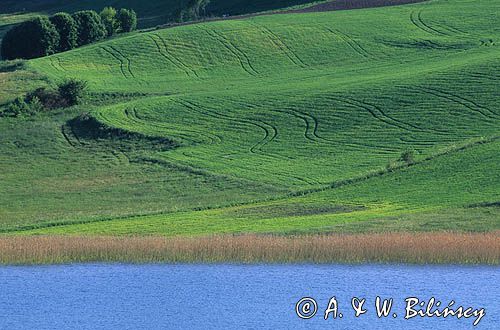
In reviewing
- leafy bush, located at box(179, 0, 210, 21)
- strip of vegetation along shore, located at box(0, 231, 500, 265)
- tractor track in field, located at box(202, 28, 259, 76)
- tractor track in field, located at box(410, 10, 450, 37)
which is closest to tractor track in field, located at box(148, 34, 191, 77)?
tractor track in field, located at box(202, 28, 259, 76)

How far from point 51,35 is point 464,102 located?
39.1 metres

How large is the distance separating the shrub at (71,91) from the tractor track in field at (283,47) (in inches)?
739

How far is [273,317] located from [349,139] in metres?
35.6

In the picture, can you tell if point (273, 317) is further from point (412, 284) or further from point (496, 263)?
point (496, 263)

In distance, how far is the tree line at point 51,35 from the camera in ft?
332

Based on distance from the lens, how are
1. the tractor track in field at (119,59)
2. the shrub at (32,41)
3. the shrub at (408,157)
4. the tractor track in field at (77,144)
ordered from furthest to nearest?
1. the shrub at (32,41)
2. the tractor track in field at (119,59)
3. the tractor track in field at (77,144)
4. the shrub at (408,157)

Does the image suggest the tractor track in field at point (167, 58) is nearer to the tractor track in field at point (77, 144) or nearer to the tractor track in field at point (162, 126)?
the tractor track in field at point (162, 126)

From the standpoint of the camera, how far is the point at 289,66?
303 ft

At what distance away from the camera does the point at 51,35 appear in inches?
3996

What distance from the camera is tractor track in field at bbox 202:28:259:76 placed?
3593 inches

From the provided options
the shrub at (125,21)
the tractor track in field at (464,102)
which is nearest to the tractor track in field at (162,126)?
the tractor track in field at (464,102)

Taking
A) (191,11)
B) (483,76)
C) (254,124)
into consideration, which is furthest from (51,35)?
(483,76)

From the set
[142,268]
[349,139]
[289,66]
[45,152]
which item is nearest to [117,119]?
[45,152]

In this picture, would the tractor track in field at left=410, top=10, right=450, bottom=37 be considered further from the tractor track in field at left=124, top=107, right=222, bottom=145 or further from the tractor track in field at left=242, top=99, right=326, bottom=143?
the tractor track in field at left=124, top=107, right=222, bottom=145
